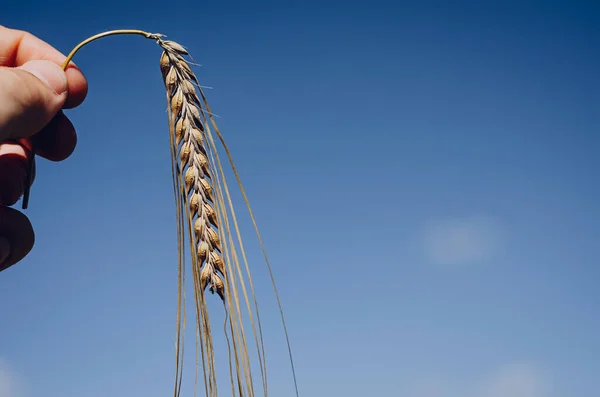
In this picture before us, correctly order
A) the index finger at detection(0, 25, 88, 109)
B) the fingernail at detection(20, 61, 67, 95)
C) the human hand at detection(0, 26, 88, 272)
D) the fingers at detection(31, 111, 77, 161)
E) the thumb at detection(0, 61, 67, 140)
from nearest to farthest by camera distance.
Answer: the thumb at detection(0, 61, 67, 140) → the human hand at detection(0, 26, 88, 272) → the fingernail at detection(20, 61, 67, 95) → the index finger at detection(0, 25, 88, 109) → the fingers at detection(31, 111, 77, 161)

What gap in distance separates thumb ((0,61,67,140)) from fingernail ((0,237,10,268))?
0.67 m

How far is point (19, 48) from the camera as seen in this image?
2.46 m

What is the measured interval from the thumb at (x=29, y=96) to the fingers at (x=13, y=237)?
2.02 feet

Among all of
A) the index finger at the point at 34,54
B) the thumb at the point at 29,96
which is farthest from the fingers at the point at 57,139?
the thumb at the point at 29,96

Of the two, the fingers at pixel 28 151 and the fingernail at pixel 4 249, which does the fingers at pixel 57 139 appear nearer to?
the fingers at pixel 28 151

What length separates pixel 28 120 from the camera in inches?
74.6

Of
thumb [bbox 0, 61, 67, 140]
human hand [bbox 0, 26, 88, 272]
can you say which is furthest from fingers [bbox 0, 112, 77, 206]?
thumb [bbox 0, 61, 67, 140]

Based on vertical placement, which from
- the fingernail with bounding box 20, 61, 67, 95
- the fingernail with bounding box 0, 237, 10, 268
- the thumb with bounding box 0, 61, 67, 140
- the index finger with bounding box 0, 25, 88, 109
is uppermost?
the index finger with bounding box 0, 25, 88, 109

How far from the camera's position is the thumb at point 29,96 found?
1.74 meters

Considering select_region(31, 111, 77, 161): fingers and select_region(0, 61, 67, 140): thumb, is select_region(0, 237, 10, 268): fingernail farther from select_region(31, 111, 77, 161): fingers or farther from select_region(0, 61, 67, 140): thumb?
select_region(0, 61, 67, 140): thumb

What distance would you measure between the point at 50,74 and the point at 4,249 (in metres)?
0.88

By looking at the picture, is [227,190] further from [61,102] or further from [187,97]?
[61,102]

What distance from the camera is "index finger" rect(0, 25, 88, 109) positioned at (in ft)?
7.12

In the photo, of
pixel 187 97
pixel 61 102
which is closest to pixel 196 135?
pixel 187 97
